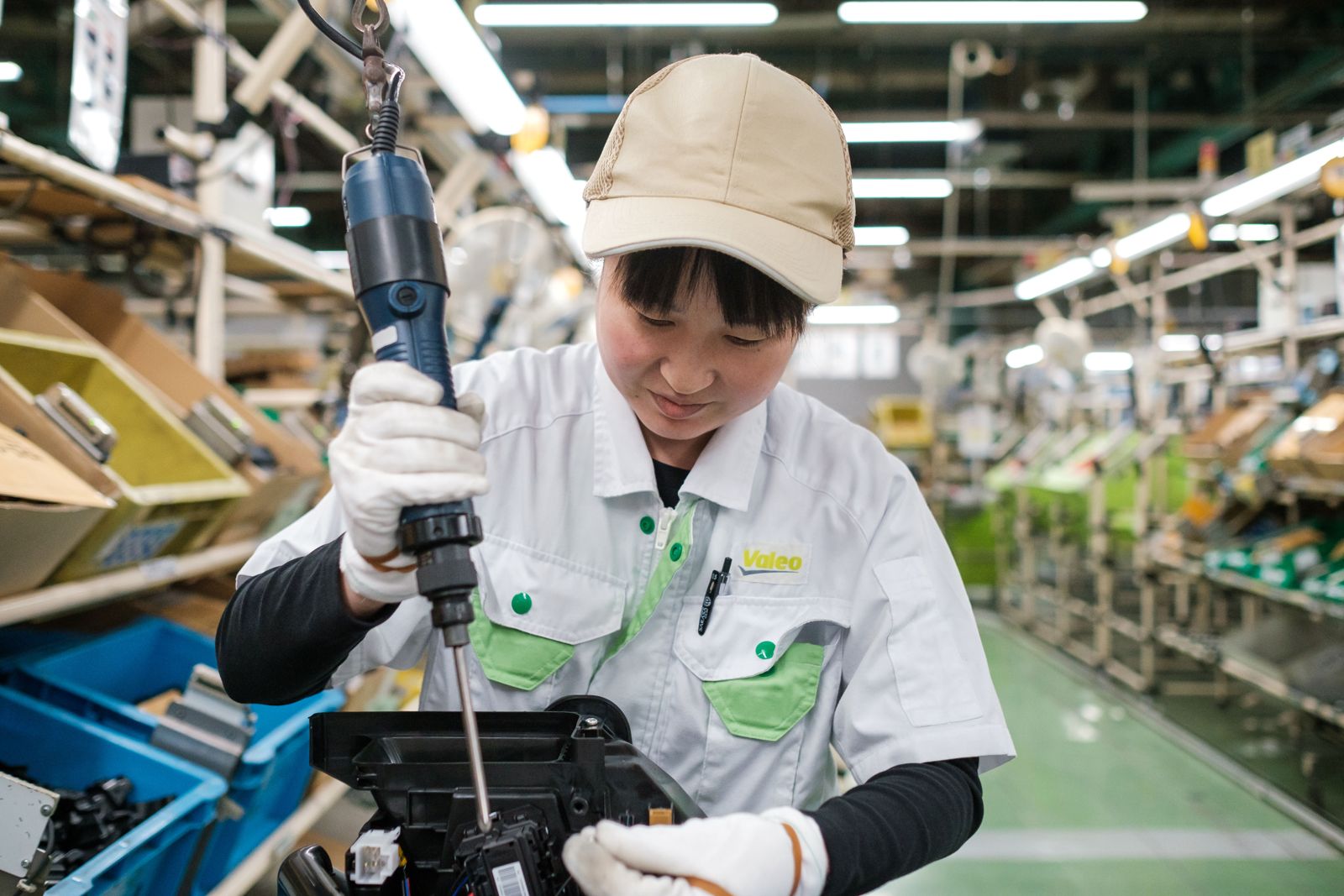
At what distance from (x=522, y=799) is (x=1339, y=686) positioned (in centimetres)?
402

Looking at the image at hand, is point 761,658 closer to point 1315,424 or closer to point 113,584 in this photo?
point 113,584

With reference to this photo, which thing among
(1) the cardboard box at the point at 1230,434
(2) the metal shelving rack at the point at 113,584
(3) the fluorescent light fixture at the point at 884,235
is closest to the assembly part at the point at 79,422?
(2) the metal shelving rack at the point at 113,584

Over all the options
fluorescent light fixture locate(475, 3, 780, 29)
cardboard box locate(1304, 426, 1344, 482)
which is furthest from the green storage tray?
cardboard box locate(1304, 426, 1344, 482)

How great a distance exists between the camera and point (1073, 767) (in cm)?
415

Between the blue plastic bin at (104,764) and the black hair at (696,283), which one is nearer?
the black hair at (696,283)

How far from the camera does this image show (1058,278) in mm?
5969

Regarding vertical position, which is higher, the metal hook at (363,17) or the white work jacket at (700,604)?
the metal hook at (363,17)

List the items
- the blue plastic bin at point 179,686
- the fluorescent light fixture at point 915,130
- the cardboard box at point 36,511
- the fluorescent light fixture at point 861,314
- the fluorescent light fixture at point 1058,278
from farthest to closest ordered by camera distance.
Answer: the fluorescent light fixture at point 861,314, the fluorescent light fixture at point 915,130, the fluorescent light fixture at point 1058,278, the blue plastic bin at point 179,686, the cardboard box at point 36,511

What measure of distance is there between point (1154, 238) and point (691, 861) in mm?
4771

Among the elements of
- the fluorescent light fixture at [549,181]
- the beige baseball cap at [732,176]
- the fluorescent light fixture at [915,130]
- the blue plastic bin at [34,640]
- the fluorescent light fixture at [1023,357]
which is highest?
the fluorescent light fixture at [915,130]

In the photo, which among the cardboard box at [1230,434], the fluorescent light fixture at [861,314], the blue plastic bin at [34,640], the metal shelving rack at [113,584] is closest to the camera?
the metal shelving rack at [113,584]

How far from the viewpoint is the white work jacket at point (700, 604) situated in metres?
1.04

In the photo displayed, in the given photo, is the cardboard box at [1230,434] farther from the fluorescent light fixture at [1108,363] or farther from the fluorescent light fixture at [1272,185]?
the fluorescent light fixture at [1108,363]

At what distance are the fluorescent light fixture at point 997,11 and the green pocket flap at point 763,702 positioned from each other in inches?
151
